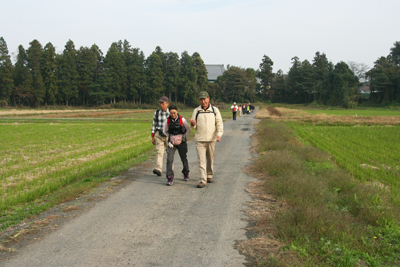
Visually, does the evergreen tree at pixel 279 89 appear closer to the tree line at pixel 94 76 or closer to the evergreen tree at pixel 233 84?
the evergreen tree at pixel 233 84

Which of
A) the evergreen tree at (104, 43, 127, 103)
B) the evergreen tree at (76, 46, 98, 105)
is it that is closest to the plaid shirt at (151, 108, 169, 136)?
the evergreen tree at (104, 43, 127, 103)

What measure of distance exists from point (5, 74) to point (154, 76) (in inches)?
1003

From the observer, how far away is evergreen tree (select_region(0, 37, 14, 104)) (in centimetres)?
5341

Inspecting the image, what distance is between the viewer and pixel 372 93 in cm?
6488

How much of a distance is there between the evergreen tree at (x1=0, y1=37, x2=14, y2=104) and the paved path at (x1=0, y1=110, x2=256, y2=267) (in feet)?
188

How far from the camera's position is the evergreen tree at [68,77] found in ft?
184

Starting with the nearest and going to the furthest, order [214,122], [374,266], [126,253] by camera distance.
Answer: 1. [374,266]
2. [126,253]
3. [214,122]

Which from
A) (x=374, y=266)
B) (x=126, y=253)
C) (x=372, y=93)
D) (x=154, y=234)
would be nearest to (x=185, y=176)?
(x=154, y=234)

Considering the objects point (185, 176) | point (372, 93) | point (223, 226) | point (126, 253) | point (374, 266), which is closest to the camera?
point (374, 266)

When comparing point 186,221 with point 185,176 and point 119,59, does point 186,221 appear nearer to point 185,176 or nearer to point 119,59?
point 185,176

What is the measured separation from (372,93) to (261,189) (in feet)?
226

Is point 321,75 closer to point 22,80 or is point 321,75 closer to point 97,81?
point 97,81

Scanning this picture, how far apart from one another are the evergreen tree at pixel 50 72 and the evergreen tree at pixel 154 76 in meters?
16.6

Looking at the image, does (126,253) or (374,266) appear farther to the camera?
(126,253)
